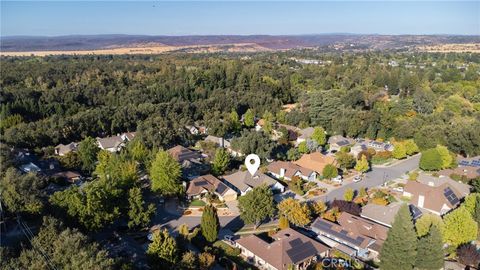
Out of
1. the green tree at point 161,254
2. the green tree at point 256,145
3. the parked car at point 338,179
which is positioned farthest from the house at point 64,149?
the parked car at point 338,179

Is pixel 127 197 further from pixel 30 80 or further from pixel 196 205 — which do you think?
pixel 30 80

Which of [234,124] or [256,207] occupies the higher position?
[256,207]

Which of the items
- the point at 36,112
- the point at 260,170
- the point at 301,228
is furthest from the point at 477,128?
the point at 36,112

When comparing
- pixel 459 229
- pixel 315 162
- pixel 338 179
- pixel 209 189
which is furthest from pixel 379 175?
pixel 209 189

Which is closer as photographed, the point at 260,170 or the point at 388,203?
the point at 388,203

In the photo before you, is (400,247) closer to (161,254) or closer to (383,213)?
(383,213)

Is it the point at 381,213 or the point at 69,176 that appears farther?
the point at 69,176

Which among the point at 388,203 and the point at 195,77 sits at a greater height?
the point at 195,77
